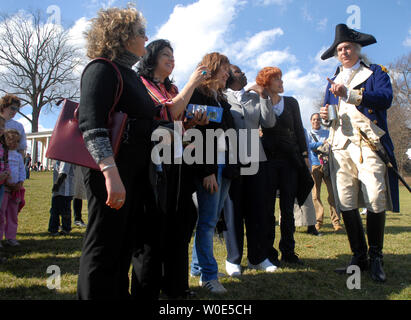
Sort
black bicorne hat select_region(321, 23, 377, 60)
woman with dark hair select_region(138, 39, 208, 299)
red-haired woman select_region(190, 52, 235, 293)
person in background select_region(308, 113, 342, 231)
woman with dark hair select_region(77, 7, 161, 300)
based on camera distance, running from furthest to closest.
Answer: person in background select_region(308, 113, 342, 231) → black bicorne hat select_region(321, 23, 377, 60) → red-haired woman select_region(190, 52, 235, 293) → woman with dark hair select_region(138, 39, 208, 299) → woman with dark hair select_region(77, 7, 161, 300)

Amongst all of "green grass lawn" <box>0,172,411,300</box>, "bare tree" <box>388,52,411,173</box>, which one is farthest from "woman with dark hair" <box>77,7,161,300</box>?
"bare tree" <box>388,52,411,173</box>

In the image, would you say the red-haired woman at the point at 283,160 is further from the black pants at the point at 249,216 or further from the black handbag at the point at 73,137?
the black handbag at the point at 73,137

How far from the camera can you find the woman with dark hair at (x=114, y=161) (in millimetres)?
1678

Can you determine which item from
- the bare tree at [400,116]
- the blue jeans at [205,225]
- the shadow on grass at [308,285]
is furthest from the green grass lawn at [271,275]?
the bare tree at [400,116]

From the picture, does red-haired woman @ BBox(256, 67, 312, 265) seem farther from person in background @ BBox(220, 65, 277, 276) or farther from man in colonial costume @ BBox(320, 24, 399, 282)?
man in colonial costume @ BBox(320, 24, 399, 282)

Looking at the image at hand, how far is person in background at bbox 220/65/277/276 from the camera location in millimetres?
3564

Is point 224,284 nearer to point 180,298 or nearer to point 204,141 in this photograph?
point 180,298

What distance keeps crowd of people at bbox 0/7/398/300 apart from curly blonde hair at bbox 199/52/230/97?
10 millimetres

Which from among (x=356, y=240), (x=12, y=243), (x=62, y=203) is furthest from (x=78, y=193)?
(x=356, y=240)

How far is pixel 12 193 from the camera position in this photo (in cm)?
495

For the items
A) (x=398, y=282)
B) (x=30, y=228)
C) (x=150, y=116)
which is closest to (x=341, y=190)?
(x=398, y=282)

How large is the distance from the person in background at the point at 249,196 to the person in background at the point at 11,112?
337 cm

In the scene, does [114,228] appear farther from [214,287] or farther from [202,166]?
[214,287]
